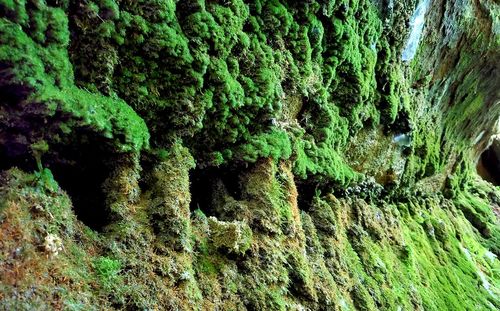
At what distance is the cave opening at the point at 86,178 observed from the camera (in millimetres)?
3674

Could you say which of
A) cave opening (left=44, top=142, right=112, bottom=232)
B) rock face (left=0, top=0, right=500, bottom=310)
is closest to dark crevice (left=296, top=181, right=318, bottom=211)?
rock face (left=0, top=0, right=500, bottom=310)

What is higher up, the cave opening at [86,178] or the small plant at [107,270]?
the cave opening at [86,178]

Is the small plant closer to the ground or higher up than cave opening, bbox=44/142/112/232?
closer to the ground

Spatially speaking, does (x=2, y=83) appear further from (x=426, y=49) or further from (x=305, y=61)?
(x=426, y=49)

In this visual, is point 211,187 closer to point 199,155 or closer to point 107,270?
point 199,155

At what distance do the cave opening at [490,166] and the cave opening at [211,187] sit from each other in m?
34.0

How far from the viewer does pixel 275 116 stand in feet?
19.1

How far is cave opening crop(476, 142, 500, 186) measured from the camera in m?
33.5

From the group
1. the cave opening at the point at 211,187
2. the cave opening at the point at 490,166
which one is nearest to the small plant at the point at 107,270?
the cave opening at the point at 211,187

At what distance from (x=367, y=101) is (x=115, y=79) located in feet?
23.1

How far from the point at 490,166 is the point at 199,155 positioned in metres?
36.7

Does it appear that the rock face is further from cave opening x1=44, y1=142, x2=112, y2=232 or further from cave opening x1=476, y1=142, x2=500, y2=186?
cave opening x1=476, y1=142, x2=500, y2=186

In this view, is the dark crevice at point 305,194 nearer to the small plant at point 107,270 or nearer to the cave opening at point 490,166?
the small plant at point 107,270

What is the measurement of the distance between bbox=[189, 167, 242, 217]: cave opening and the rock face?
0.07 ft
